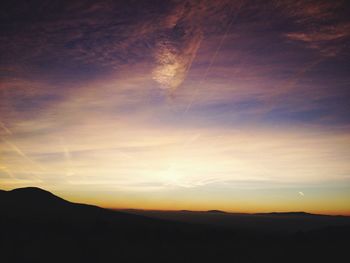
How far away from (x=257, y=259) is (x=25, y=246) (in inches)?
1016

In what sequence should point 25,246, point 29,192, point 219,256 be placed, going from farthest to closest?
1. point 29,192
2. point 219,256
3. point 25,246

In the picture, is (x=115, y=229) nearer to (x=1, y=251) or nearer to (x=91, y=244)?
(x=91, y=244)

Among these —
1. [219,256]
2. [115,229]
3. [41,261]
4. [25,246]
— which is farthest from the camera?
[115,229]

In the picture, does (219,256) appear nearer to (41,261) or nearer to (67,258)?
(67,258)

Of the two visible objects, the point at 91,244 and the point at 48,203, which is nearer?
the point at 91,244

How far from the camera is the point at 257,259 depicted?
3775 cm

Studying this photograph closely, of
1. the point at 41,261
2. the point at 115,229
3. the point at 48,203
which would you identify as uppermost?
the point at 48,203

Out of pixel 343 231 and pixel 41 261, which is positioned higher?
pixel 343 231

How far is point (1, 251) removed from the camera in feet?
107

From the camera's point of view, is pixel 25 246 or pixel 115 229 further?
pixel 115 229

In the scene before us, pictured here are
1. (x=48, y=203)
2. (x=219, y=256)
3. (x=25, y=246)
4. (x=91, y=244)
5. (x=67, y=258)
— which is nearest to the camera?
(x=67, y=258)

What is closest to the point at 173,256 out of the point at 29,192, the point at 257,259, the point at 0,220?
the point at 257,259

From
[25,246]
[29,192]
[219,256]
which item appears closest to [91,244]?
[25,246]

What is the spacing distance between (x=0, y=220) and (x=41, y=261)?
29.4m
